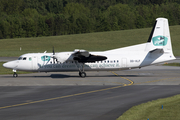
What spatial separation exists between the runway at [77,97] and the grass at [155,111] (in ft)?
1.98

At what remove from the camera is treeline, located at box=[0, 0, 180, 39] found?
12738 centimetres

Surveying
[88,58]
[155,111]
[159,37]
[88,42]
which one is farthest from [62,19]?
[155,111]

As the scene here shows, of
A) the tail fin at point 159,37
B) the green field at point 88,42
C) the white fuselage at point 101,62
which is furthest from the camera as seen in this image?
the green field at point 88,42

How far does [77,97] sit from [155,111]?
245 inches

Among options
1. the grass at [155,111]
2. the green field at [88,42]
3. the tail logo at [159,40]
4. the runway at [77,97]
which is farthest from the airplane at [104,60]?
the green field at [88,42]

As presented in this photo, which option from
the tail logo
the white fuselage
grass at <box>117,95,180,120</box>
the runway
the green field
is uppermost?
the green field

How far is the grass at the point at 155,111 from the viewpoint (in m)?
13.9

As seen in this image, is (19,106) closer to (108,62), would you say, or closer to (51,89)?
(51,89)

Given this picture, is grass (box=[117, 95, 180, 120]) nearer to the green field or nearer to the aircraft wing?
the aircraft wing

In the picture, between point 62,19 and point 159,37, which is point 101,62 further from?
point 62,19

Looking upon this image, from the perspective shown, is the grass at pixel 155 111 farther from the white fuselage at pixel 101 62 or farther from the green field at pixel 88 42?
the green field at pixel 88 42

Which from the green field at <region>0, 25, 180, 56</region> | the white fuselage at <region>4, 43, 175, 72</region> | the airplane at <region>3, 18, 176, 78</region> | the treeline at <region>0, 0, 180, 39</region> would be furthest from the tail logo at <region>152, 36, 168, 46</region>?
the treeline at <region>0, 0, 180, 39</region>

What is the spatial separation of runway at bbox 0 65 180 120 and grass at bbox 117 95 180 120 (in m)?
0.60

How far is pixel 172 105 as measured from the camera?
16.6m
